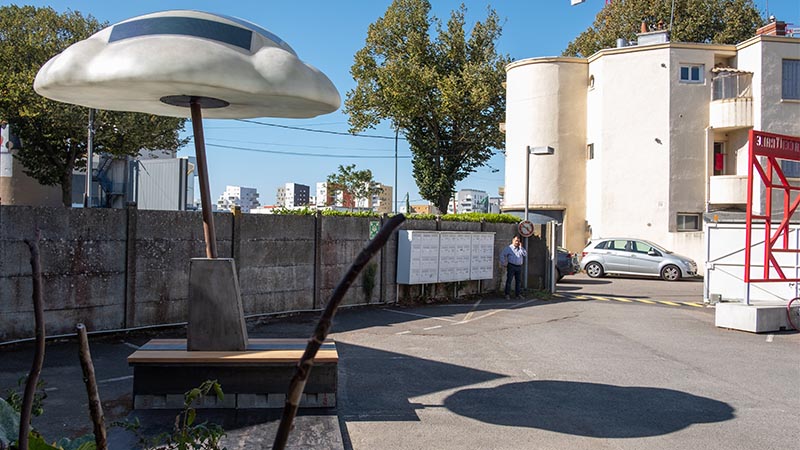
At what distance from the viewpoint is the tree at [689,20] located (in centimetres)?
3869

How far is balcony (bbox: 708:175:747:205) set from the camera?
2773cm

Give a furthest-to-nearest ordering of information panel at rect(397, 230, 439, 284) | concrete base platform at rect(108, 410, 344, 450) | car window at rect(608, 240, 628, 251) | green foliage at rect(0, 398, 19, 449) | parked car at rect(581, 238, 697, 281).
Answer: car window at rect(608, 240, 628, 251) < parked car at rect(581, 238, 697, 281) < information panel at rect(397, 230, 439, 284) < concrete base platform at rect(108, 410, 344, 450) < green foliage at rect(0, 398, 19, 449)

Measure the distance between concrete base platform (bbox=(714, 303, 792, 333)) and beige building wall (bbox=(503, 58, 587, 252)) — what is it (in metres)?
19.0

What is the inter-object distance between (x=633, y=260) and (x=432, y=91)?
17388 mm

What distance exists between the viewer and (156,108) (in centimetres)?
641

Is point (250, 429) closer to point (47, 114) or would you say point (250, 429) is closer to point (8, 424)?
point (8, 424)

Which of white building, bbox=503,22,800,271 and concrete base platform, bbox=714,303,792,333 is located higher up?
white building, bbox=503,22,800,271

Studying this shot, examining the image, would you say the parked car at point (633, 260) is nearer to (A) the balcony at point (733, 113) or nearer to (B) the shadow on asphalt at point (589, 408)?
(A) the balcony at point (733, 113)

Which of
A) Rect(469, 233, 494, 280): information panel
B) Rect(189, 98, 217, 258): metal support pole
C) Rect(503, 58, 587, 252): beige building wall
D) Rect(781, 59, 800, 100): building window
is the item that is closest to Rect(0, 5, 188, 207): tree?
Rect(503, 58, 587, 252): beige building wall

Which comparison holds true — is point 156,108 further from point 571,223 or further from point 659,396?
point 571,223

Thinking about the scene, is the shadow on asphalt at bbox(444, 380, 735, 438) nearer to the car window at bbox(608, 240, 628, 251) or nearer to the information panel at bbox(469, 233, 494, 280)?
the information panel at bbox(469, 233, 494, 280)

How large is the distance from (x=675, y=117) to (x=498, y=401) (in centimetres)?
2555

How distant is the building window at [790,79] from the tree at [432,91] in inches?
565

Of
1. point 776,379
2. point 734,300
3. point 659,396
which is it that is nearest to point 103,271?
point 659,396
